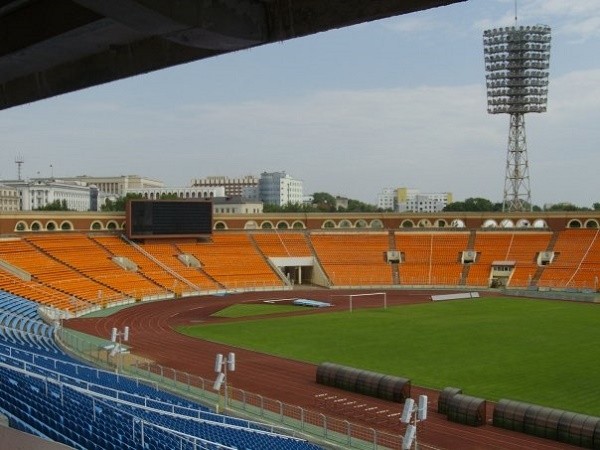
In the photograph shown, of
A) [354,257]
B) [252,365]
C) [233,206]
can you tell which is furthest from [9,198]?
[252,365]

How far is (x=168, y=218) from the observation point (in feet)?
205

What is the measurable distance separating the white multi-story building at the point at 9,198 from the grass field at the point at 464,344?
126 m

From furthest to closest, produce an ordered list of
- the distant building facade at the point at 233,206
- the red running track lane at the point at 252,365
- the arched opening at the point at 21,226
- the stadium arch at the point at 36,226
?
the distant building facade at the point at 233,206 → the stadium arch at the point at 36,226 → the arched opening at the point at 21,226 → the red running track lane at the point at 252,365

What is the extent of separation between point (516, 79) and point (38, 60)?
76.9 metres

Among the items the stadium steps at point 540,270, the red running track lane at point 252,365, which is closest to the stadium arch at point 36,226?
the red running track lane at point 252,365

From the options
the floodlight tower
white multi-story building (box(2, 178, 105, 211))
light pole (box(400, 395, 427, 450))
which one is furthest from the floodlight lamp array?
white multi-story building (box(2, 178, 105, 211))

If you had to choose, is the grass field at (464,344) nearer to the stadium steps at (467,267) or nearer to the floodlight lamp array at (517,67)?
the stadium steps at (467,267)

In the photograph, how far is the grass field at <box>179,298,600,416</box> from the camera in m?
25.4

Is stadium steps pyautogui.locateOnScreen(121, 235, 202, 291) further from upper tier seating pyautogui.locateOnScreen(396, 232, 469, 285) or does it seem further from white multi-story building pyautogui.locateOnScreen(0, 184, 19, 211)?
white multi-story building pyautogui.locateOnScreen(0, 184, 19, 211)

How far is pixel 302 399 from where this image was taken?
24.0 meters

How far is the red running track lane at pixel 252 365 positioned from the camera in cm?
1978

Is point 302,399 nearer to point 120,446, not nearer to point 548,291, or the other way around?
point 120,446

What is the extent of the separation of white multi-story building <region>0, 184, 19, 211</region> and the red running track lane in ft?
371

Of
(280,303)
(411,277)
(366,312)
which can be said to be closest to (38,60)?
(366,312)
